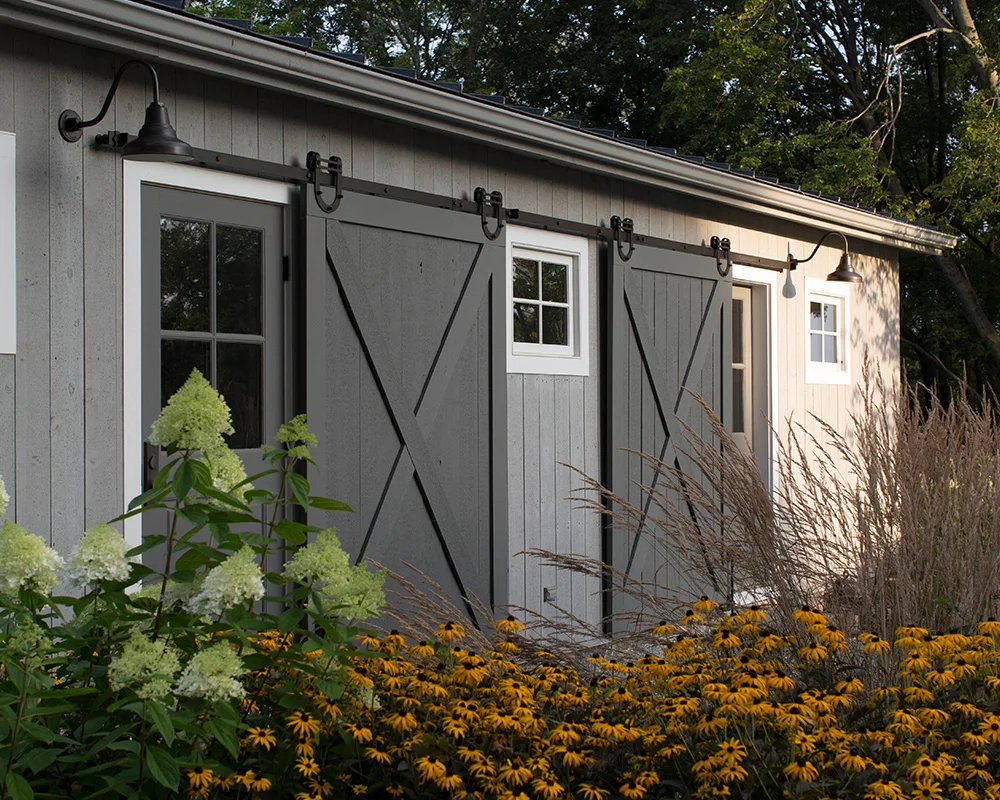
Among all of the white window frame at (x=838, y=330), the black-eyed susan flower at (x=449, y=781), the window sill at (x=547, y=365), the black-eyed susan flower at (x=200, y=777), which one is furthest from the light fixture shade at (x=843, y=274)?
the black-eyed susan flower at (x=200, y=777)

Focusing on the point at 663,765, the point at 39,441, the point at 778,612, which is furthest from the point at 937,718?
the point at 39,441

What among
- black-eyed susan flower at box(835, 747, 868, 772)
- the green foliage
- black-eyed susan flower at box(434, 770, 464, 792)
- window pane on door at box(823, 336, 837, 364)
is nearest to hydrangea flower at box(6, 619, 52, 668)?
the green foliage

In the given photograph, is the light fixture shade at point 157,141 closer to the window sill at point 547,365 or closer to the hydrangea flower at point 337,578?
the hydrangea flower at point 337,578

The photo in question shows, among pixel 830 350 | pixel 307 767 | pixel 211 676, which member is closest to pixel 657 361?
pixel 830 350

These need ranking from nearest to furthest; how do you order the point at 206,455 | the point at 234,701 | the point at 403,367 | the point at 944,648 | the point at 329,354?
1. the point at 206,455
2. the point at 234,701
3. the point at 944,648
4. the point at 329,354
5. the point at 403,367

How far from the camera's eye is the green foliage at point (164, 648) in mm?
1989

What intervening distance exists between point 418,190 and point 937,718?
140 inches

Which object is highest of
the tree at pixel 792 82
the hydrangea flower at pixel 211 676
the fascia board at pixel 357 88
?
the tree at pixel 792 82

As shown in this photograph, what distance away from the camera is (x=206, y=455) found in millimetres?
2254

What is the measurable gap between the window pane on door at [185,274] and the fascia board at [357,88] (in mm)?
585

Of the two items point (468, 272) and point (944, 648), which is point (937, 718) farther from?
point (468, 272)

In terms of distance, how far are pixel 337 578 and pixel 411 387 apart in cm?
307

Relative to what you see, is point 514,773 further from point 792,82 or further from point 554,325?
point 792,82

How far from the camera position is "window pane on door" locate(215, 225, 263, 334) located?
15.0 feet
